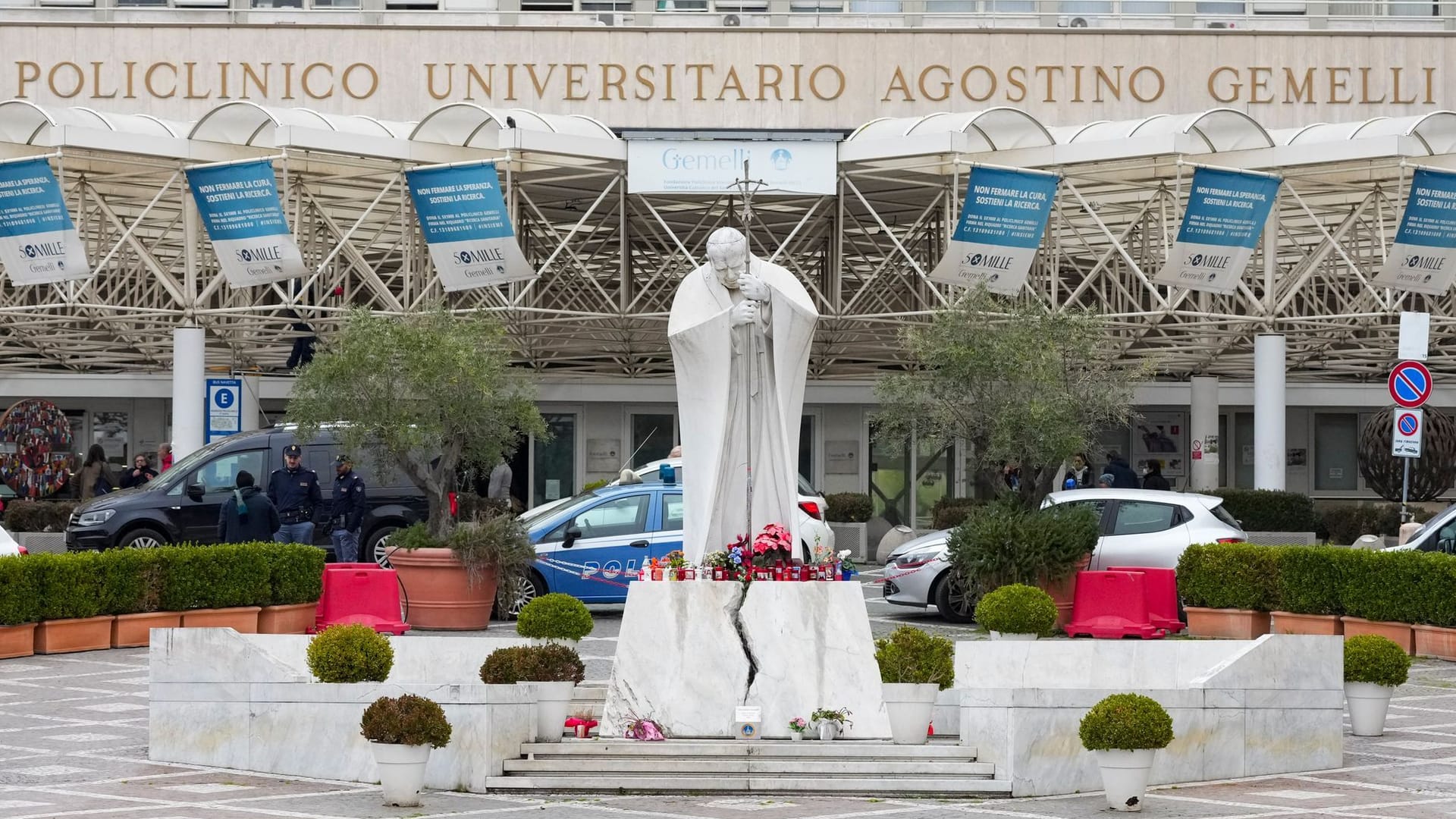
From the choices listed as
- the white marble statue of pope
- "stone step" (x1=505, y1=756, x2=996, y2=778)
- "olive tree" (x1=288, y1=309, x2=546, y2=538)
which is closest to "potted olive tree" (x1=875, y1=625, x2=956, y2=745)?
"stone step" (x1=505, y1=756, x2=996, y2=778)

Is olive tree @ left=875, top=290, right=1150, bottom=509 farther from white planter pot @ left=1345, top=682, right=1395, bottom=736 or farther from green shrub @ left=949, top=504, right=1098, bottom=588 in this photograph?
white planter pot @ left=1345, top=682, right=1395, bottom=736

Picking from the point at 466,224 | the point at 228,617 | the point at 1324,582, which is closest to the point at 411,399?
the point at 228,617

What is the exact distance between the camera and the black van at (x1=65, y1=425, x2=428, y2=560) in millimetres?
22484

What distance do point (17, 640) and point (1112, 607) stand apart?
9.89 m

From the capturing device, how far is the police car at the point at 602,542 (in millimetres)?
20234

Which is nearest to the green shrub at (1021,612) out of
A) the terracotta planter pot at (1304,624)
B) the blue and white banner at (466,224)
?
the terracotta planter pot at (1304,624)

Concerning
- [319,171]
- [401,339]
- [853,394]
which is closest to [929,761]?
[401,339]

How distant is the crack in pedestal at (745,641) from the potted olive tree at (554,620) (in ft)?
6.88

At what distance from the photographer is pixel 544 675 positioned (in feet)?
37.8

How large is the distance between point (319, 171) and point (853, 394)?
1166 centimetres

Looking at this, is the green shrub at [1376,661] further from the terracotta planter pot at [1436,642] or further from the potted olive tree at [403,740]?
the potted olive tree at [403,740]

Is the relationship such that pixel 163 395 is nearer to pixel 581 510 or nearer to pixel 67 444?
pixel 67 444

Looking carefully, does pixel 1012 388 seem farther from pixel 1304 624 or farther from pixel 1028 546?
pixel 1304 624

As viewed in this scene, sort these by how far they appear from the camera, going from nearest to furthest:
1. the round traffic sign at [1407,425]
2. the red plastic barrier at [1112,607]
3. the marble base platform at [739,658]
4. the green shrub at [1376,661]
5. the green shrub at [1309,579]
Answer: the marble base platform at [739,658], the green shrub at [1376,661], the green shrub at [1309,579], the red plastic barrier at [1112,607], the round traffic sign at [1407,425]
